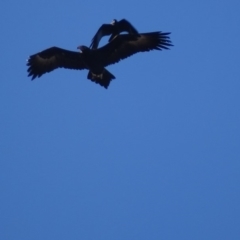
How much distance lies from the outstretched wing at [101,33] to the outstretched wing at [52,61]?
2.01ft

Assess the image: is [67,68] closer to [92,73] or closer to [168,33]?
[92,73]

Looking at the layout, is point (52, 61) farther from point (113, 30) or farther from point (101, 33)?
point (113, 30)

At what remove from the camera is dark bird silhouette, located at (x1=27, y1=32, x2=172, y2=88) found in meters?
22.4

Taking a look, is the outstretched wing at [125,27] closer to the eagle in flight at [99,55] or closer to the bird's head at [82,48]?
the eagle in flight at [99,55]

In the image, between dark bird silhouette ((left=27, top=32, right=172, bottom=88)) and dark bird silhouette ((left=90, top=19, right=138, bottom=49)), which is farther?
dark bird silhouette ((left=90, top=19, right=138, bottom=49))

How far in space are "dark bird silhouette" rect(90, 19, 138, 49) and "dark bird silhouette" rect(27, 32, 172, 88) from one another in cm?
71

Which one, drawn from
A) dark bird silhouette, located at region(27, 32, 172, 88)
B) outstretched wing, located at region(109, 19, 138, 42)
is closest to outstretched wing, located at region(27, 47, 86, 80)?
dark bird silhouette, located at region(27, 32, 172, 88)

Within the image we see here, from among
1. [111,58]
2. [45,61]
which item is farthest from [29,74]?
[111,58]

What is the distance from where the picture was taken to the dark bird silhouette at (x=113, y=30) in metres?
23.4

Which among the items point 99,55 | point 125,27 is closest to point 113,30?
point 125,27

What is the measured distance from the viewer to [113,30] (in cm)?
2358

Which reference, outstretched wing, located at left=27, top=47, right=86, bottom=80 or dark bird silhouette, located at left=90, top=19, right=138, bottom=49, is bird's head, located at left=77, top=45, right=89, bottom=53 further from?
dark bird silhouette, located at left=90, top=19, right=138, bottom=49

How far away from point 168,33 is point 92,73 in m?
1.86

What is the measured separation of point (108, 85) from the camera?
22.2 meters
